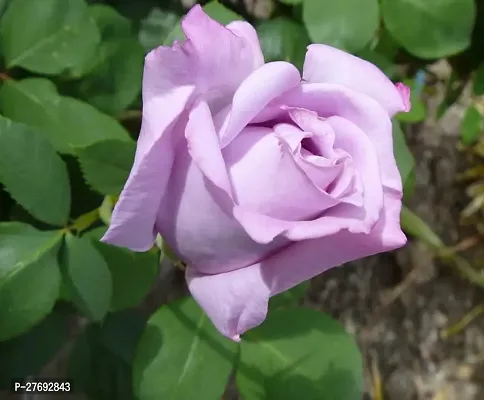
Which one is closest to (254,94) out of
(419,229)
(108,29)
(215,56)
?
(215,56)

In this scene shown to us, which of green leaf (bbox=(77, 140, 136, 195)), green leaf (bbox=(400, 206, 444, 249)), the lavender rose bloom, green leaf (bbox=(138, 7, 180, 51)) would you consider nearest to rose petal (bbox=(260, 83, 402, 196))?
the lavender rose bloom

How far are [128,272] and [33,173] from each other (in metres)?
0.10

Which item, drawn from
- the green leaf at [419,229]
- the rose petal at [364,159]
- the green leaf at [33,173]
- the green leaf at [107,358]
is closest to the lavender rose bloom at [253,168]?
the rose petal at [364,159]

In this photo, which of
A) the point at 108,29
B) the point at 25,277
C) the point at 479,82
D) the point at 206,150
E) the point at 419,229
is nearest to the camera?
the point at 206,150

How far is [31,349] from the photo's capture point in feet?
1.55

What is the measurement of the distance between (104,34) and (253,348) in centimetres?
24

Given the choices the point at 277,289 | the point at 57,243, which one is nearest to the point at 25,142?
the point at 57,243

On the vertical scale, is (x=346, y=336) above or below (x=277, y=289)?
below

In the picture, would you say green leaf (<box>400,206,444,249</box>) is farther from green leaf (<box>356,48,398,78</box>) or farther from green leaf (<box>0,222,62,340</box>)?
green leaf (<box>0,222,62,340</box>)

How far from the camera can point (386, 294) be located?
2.83ft

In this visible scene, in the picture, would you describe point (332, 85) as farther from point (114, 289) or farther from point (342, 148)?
point (114, 289)

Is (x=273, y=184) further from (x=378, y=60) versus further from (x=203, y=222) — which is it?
(x=378, y=60)

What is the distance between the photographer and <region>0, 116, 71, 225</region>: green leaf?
0.34 meters

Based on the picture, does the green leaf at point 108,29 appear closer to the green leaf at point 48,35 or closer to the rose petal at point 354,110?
the green leaf at point 48,35
